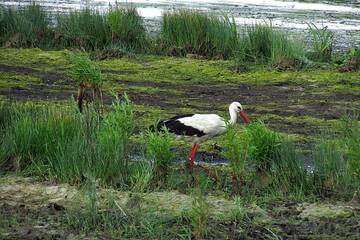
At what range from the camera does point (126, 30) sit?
20172 millimetres

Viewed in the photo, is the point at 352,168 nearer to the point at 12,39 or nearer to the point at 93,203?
the point at 93,203

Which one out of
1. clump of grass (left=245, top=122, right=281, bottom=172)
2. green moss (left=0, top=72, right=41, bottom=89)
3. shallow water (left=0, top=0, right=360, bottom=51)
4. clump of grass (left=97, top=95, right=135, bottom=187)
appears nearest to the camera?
clump of grass (left=97, top=95, right=135, bottom=187)

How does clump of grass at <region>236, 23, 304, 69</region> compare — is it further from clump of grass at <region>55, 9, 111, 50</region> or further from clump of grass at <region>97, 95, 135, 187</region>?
clump of grass at <region>97, 95, 135, 187</region>

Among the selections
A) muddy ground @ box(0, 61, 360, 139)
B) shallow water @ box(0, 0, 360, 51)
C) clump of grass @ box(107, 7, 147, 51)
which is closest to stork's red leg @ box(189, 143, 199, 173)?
muddy ground @ box(0, 61, 360, 139)

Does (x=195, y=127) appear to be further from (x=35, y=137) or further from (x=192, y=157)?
(x=35, y=137)

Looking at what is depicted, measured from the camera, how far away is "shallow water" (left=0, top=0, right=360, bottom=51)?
83.6 ft

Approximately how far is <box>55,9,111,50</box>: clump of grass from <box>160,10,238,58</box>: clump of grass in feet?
3.96

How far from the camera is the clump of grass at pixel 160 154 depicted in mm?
9008

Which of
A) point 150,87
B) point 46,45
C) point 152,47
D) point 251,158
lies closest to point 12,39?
point 46,45

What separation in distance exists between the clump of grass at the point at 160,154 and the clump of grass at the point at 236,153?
529mm

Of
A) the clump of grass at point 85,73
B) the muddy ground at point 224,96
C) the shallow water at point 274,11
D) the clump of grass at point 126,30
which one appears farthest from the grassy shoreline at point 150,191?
the shallow water at point 274,11

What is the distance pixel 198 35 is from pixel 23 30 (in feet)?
11.6

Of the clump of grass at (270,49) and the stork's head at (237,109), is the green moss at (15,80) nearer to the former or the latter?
the clump of grass at (270,49)

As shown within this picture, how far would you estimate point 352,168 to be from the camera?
8727 millimetres
